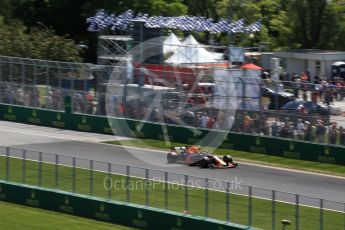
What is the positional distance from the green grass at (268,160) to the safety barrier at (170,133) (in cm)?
20

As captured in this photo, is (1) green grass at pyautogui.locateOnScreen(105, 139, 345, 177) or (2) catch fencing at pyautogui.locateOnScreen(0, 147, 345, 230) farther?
(1) green grass at pyautogui.locateOnScreen(105, 139, 345, 177)

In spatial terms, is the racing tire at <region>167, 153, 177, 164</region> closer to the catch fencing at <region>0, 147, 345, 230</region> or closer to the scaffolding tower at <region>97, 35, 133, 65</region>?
the catch fencing at <region>0, 147, 345, 230</region>

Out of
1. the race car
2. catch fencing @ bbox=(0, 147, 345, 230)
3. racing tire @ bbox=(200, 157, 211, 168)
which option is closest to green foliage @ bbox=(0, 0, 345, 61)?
the race car

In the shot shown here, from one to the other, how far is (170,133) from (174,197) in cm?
1522

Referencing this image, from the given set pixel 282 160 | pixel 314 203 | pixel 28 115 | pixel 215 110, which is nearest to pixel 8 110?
pixel 28 115

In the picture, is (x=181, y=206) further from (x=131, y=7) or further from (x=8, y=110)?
(x=131, y=7)

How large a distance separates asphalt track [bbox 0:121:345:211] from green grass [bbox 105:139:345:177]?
28.7 inches

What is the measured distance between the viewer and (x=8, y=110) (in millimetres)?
43312

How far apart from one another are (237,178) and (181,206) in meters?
8.46

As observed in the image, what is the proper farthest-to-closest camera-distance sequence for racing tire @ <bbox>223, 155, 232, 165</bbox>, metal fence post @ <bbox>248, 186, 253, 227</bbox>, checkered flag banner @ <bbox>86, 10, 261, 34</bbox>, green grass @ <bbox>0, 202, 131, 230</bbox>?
1. checkered flag banner @ <bbox>86, 10, 261, 34</bbox>
2. racing tire @ <bbox>223, 155, 232, 165</bbox>
3. green grass @ <bbox>0, 202, 131, 230</bbox>
4. metal fence post @ <bbox>248, 186, 253, 227</bbox>

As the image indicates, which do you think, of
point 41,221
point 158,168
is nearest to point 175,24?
point 158,168

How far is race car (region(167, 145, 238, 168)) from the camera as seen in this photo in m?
32.4

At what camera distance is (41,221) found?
25.5 metres

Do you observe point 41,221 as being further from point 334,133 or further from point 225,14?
point 225,14
